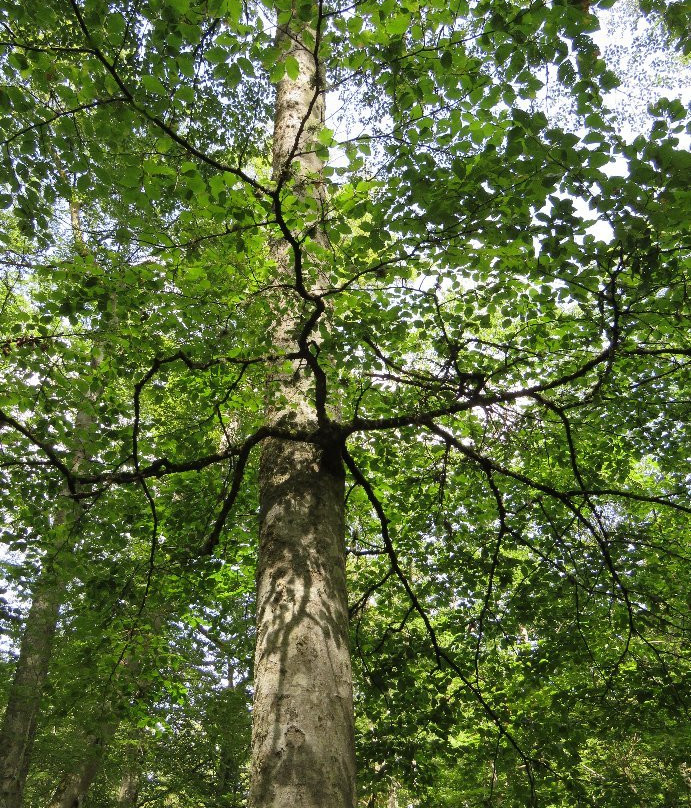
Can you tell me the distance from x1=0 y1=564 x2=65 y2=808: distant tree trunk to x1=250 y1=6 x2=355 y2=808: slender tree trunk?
17.3 ft

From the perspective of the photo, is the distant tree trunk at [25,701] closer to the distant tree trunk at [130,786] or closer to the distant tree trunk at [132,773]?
the distant tree trunk at [132,773]

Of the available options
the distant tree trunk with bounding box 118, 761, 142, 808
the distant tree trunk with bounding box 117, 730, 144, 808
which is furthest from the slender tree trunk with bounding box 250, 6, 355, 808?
the distant tree trunk with bounding box 118, 761, 142, 808

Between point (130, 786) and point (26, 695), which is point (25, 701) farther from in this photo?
point (130, 786)

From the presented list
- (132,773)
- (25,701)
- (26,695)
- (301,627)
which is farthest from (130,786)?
(301,627)

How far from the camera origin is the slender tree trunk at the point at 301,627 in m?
1.97

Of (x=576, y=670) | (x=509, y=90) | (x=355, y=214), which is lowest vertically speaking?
(x=576, y=670)

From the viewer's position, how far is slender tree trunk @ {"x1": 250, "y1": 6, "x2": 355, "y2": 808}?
1973 millimetres

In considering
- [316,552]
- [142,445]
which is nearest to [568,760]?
[316,552]

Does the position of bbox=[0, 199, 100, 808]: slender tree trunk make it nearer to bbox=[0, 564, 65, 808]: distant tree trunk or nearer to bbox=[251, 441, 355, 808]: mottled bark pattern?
bbox=[0, 564, 65, 808]: distant tree trunk

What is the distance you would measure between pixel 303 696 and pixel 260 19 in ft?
11.7

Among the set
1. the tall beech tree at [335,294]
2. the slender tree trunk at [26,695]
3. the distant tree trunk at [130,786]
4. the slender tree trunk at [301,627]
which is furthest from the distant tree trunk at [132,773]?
the slender tree trunk at [301,627]

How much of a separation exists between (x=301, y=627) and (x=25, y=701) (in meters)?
6.53

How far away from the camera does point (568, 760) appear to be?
464 cm

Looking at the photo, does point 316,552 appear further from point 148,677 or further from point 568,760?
point 148,677
